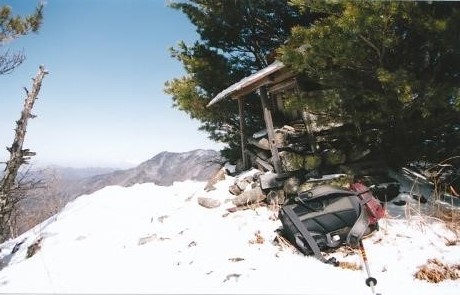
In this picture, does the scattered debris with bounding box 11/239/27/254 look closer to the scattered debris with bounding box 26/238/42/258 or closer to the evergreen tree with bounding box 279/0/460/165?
the scattered debris with bounding box 26/238/42/258

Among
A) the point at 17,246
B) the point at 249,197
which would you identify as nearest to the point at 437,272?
the point at 249,197

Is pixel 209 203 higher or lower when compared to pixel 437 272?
higher

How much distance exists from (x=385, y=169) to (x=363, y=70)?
3224 millimetres

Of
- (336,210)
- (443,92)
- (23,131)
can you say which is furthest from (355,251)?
(23,131)

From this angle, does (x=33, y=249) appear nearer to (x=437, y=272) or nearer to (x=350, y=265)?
(x=350, y=265)

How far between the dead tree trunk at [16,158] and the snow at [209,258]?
1.07 m

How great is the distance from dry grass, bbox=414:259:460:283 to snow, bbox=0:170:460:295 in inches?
3.5

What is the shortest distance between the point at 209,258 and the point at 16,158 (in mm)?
6479

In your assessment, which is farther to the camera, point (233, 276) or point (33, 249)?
point (33, 249)

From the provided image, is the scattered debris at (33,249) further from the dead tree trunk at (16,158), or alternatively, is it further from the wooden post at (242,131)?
the wooden post at (242,131)

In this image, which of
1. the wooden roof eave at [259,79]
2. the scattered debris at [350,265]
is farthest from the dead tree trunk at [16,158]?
the scattered debris at [350,265]

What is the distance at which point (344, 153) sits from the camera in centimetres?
880

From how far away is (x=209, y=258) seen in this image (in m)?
5.59

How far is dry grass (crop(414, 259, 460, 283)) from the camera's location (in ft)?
13.7
